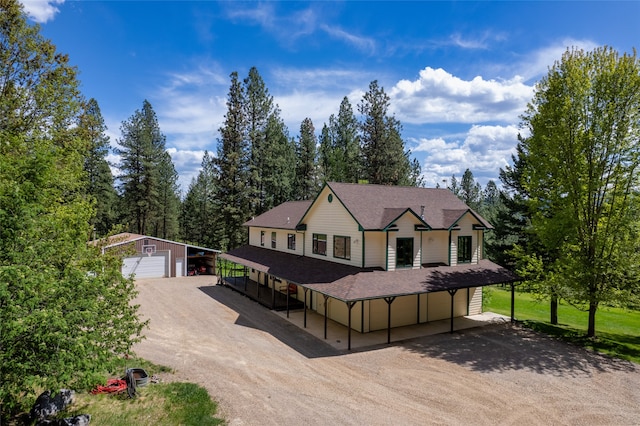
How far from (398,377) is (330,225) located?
31.2ft

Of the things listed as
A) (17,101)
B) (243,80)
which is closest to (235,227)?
(243,80)

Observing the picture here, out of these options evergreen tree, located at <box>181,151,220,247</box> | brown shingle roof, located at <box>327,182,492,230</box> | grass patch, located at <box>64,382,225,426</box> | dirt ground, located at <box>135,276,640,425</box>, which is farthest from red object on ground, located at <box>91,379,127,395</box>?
evergreen tree, located at <box>181,151,220,247</box>

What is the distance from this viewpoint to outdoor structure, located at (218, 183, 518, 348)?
17406 millimetres

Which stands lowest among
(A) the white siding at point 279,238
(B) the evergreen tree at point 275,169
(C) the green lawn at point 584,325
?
(C) the green lawn at point 584,325

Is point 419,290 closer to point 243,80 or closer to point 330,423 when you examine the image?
point 330,423

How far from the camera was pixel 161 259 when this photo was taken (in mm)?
33250

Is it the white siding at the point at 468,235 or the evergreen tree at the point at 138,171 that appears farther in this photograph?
the evergreen tree at the point at 138,171

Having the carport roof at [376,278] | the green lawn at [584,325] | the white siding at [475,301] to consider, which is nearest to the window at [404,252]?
the carport roof at [376,278]

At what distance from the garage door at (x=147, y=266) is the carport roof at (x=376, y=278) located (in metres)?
14.6

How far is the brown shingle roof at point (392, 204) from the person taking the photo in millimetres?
18703

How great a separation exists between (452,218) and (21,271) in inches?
734

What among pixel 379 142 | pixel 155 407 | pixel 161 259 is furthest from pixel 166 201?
pixel 155 407

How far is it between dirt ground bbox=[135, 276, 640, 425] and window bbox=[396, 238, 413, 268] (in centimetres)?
375

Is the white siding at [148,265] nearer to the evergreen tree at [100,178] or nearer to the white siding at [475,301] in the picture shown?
the evergreen tree at [100,178]
